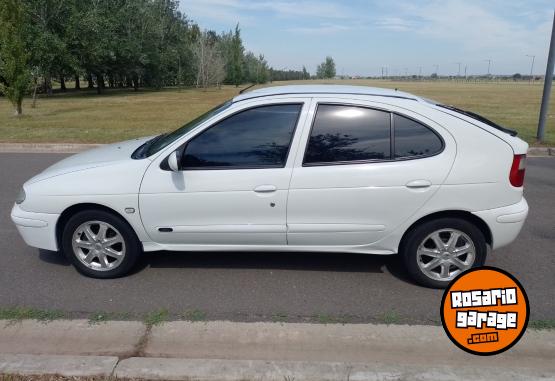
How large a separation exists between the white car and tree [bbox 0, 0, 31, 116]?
15323 mm

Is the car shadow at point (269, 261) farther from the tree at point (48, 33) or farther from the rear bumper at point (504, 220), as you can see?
the tree at point (48, 33)

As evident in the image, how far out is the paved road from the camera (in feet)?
10.5

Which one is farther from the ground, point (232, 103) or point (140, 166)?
point (232, 103)

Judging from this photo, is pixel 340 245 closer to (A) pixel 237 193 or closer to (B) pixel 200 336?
(A) pixel 237 193

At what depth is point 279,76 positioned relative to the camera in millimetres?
125812

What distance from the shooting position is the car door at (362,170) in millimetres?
3262

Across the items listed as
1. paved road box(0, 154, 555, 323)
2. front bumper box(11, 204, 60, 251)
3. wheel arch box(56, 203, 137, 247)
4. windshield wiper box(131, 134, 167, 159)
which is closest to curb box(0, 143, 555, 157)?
paved road box(0, 154, 555, 323)

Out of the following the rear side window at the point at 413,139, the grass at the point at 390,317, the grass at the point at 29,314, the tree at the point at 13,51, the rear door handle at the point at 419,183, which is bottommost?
the grass at the point at 390,317

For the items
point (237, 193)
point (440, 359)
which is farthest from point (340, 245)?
point (440, 359)

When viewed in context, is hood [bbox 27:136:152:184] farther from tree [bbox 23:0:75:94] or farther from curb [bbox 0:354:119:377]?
tree [bbox 23:0:75:94]

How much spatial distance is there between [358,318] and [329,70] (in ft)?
412

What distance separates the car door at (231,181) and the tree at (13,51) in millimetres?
15984

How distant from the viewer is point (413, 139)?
334 cm

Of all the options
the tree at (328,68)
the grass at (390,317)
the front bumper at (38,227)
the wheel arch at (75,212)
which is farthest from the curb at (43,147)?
the tree at (328,68)
